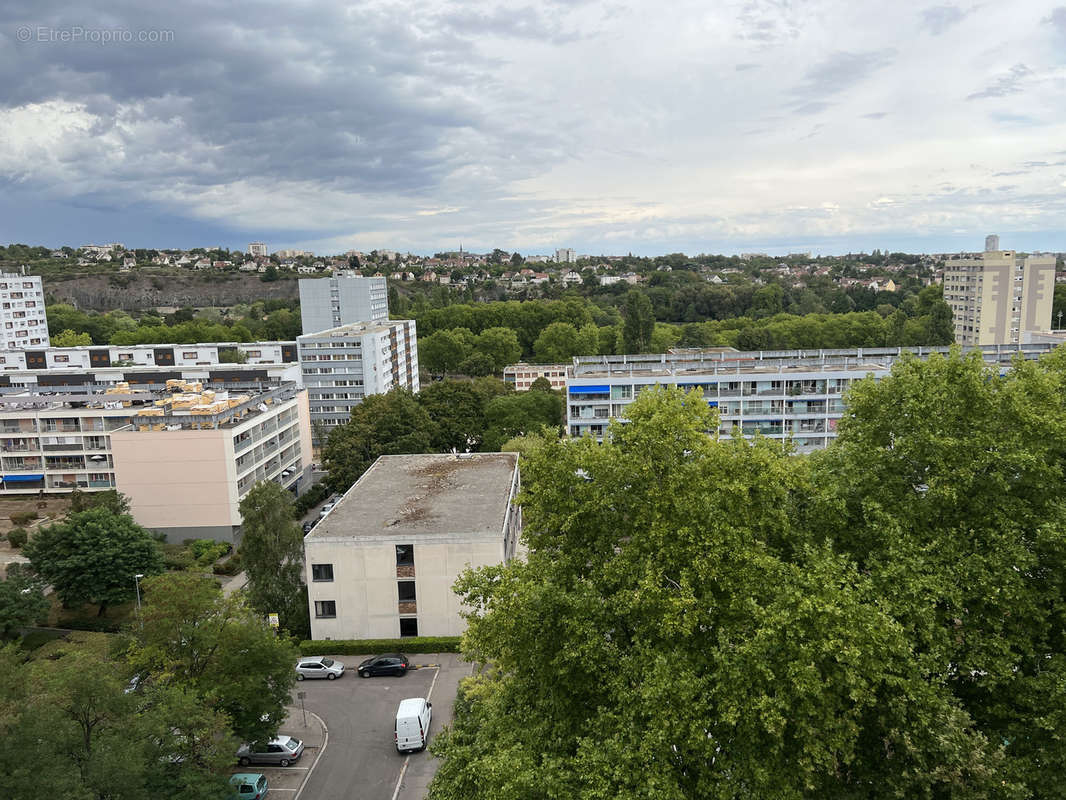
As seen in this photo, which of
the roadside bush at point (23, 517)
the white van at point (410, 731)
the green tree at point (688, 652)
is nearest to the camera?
the green tree at point (688, 652)

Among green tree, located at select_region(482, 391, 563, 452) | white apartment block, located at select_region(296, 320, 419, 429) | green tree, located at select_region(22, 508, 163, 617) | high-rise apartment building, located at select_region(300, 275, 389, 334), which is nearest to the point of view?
green tree, located at select_region(22, 508, 163, 617)

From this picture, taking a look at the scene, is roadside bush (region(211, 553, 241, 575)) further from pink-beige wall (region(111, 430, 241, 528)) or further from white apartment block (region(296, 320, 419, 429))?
white apartment block (region(296, 320, 419, 429))

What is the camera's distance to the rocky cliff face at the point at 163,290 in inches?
5984

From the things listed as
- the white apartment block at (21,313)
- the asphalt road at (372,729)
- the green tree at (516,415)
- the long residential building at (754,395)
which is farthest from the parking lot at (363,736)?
the white apartment block at (21,313)

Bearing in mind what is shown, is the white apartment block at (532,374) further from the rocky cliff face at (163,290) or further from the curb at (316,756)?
the rocky cliff face at (163,290)

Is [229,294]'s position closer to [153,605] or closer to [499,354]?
[499,354]

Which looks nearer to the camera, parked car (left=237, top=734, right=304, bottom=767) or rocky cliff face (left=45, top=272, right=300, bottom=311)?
parked car (left=237, top=734, right=304, bottom=767)

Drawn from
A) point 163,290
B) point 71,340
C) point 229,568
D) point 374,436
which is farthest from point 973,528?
Answer: point 163,290

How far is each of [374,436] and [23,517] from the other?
2134 cm

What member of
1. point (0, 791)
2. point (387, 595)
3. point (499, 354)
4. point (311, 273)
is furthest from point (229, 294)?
point (0, 791)

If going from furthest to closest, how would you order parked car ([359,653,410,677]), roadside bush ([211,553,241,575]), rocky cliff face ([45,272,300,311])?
rocky cliff face ([45,272,300,311])
roadside bush ([211,553,241,575])
parked car ([359,653,410,677])

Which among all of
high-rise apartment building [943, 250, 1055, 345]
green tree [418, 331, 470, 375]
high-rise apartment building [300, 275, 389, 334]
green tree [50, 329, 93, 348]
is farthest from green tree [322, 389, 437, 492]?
high-rise apartment building [943, 250, 1055, 345]

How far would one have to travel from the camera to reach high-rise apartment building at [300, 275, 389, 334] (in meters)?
93.0

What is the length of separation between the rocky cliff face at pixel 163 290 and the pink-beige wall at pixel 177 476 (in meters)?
124
